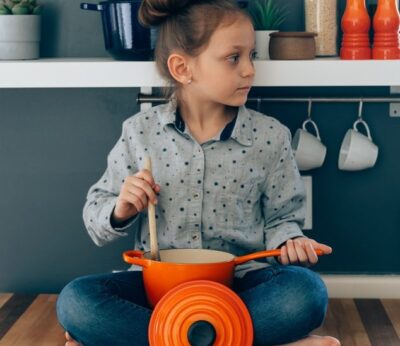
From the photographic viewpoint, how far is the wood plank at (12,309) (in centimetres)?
231

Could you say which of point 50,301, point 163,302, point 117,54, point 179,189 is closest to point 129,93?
point 117,54

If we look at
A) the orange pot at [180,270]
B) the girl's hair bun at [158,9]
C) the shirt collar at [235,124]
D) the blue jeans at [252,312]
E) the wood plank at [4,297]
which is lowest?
the wood plank at [4,297]

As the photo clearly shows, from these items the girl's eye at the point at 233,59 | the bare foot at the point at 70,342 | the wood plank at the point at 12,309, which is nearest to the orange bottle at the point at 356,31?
the girl's eye at the point at 233,59

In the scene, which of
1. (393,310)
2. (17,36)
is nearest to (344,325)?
(393,310)

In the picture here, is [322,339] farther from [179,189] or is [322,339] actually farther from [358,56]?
[358,56]

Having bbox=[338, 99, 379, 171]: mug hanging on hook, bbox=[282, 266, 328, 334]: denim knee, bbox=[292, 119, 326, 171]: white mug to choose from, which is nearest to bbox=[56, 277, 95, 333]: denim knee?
bbox=[282, 266, 328, 334]: denim knee

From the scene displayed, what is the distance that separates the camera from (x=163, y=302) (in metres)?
1.91

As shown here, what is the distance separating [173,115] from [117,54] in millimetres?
203

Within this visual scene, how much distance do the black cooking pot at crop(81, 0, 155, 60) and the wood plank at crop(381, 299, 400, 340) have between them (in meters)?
0.86

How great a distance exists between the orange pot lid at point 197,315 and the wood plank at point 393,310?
1.72 ft

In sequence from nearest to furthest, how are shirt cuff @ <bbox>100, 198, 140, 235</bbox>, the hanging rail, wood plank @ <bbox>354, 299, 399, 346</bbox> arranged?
shirt cuff @ <bbox>100, 198, 140, 235</bbox> < wood plank @ <bbox>354, 299, 399, 346</bbox> < the hanging rail

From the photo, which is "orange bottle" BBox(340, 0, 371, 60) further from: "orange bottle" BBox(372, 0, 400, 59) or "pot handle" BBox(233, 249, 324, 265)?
"pot handle" BBox(233, 249, 324, 265)

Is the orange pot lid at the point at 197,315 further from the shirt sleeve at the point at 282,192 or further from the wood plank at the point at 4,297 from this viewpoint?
the wood plank at the point at 4,297

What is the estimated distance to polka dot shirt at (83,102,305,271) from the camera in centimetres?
215
